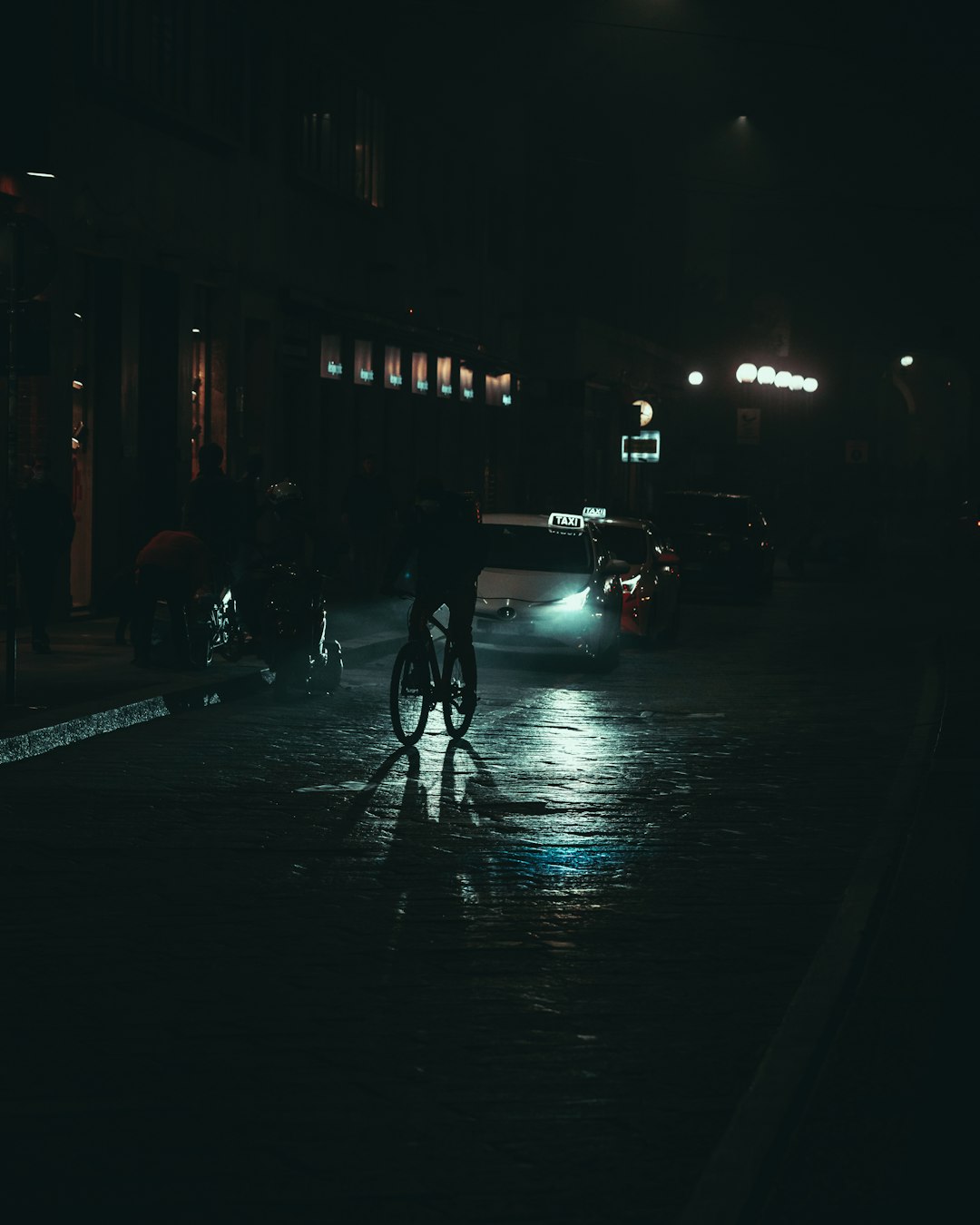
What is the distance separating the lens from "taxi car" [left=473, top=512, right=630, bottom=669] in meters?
19.1

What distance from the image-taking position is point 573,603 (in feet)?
62.9

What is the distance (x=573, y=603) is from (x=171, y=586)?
3.93m

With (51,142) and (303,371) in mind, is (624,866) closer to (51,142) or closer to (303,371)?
(51,142)

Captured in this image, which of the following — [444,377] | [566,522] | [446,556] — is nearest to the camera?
[446,556]

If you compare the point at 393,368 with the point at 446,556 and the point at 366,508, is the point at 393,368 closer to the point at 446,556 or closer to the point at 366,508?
the point at 366,508

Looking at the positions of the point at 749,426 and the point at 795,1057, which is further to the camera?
the point at 749,426

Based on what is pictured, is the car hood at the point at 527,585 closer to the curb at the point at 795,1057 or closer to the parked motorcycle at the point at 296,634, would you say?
the parked motorcycle at the point at 296,634

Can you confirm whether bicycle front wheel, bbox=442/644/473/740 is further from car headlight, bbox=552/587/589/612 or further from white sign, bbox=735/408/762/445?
white sign, bbox=735/408/762/445

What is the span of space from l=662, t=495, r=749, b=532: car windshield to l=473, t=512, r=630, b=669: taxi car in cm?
1329

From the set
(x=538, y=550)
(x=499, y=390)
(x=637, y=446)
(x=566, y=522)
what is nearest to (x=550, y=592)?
(x=538, y=550)

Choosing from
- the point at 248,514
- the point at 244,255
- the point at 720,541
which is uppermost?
the point at 244,255

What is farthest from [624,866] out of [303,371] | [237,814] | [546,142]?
[546,142]

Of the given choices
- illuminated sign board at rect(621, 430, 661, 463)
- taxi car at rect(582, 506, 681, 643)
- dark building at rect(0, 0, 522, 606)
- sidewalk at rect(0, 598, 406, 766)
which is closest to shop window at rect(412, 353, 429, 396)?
dark building at rect(0, 0, 522, 606)

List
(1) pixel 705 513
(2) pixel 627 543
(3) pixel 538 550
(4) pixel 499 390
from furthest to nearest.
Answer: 1. (4) pixel 499 390
2. (1) pixel 705 513
3. (2) pixel 627 543
4. (3) pixel 538 550
